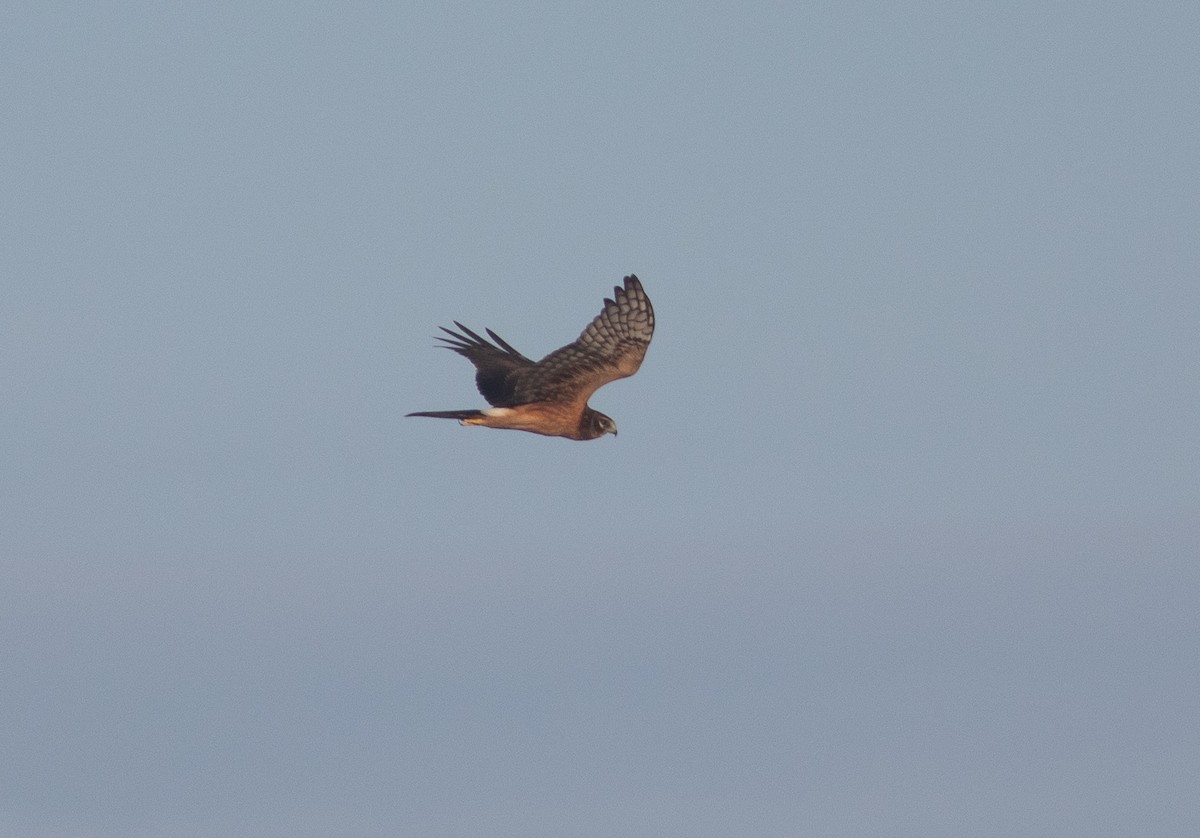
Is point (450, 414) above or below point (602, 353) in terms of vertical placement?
below

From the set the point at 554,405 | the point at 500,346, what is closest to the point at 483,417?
the point at 554,405

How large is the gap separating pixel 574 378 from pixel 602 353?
0.62 metres

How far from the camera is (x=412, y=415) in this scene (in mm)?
24031

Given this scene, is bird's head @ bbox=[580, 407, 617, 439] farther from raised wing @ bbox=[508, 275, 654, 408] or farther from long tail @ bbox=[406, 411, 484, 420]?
long tail @ bbox=[406, 411, 484, 420]

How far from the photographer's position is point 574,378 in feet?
82.3

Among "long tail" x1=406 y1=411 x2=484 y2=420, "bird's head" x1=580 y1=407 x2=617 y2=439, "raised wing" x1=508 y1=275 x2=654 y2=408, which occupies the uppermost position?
"raised wing" x1=508 y1=275 x2=654 y2=408

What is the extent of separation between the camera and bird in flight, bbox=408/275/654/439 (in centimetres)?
2442

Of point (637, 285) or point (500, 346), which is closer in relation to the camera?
point (637, 285)

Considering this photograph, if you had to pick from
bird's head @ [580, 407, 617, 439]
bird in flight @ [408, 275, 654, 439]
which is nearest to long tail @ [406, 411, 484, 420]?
bird in flight @ [408, 275, 654, 439]

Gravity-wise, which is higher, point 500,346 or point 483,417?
point 500,346

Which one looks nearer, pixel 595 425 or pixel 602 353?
pixel 602 353

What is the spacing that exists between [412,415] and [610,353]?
2386mm

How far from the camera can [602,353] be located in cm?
2462

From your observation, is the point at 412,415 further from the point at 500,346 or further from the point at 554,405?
the point at 500,346
